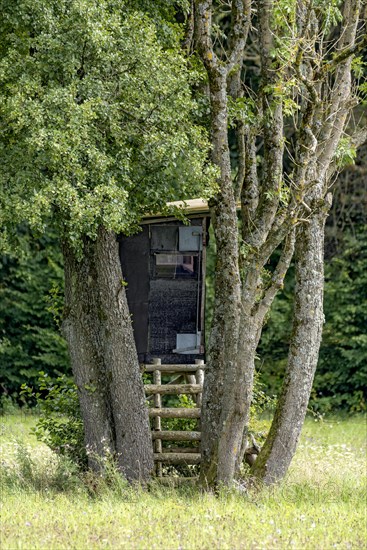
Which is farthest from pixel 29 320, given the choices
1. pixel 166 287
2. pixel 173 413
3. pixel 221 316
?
pixel 221 316

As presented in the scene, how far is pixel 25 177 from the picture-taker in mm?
10547

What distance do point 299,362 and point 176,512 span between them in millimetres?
2693

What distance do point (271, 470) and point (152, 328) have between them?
325 cm

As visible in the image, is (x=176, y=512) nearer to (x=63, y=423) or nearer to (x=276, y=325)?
(x=63, y=423)

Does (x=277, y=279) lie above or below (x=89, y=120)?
below

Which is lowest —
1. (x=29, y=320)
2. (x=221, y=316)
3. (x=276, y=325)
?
(x=276, y=325)

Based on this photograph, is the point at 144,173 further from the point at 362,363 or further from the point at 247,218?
the point at 362,363

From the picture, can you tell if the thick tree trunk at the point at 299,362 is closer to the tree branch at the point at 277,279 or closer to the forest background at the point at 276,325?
the tree branch at the point at 277,279

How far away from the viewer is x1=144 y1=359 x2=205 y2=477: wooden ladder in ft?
41.9

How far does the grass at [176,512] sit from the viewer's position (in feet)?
27.7

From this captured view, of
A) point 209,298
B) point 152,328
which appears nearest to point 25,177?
point 152,328

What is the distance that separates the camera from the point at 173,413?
13008 millimetres

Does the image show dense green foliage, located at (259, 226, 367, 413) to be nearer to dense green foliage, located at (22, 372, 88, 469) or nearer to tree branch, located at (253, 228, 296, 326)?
dense green foliage, located at (22, 372, 88, 469)

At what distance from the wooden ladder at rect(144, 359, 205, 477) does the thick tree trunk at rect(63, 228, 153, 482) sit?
483 mm
